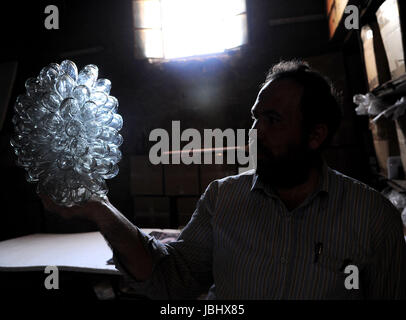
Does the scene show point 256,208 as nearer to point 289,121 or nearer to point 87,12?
point 289,121

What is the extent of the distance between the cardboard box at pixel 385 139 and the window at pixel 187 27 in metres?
2.03

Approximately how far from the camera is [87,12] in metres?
4.38

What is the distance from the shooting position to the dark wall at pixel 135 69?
12.2 ft

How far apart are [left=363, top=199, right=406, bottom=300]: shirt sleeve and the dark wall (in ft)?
7.28

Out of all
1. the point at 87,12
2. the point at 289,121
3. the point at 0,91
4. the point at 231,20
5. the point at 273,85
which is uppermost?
the point at 87,12

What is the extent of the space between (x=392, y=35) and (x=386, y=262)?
1.38 meters

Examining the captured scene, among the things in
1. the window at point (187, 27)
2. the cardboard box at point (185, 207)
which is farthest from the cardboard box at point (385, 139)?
the window at point (187, 27)

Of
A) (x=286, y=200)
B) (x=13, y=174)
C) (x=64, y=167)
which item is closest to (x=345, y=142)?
(x=286, y=200)

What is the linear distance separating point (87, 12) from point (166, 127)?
2017mm

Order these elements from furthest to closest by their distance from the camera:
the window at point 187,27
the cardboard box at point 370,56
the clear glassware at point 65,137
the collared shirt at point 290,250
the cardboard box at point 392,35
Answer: the window at point 187,27, the cardboard box at point 370,56, the cardboard box at point 392,35, the collared shirt at point 290,250, the clear glassware at point 65,137

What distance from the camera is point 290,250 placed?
119cm

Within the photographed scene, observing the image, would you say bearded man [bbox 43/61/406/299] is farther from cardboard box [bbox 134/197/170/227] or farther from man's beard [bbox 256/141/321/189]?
cardboard box [bbox 134/197/170/227]

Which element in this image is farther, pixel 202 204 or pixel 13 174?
pixel 13 174

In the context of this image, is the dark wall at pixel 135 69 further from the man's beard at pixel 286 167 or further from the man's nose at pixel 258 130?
the man's nose at pixel 258 130
